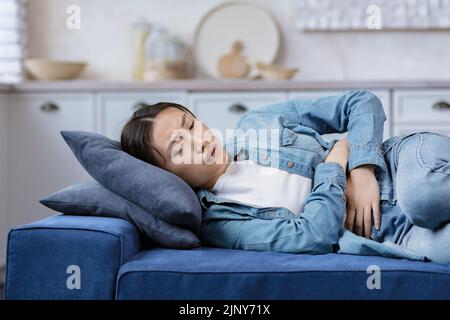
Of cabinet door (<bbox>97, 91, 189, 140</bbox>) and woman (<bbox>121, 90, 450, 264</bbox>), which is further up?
cabinet door (<bbox>97, 91, 189, 140</bbox>)

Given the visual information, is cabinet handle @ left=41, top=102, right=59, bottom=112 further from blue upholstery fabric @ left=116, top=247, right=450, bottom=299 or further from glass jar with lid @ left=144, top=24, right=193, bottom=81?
blue upholstery fabric @ left=116, top=247, right=450, bottom=299

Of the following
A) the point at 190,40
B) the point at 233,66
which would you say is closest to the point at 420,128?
the point at 233,66

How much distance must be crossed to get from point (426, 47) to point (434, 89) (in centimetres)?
61

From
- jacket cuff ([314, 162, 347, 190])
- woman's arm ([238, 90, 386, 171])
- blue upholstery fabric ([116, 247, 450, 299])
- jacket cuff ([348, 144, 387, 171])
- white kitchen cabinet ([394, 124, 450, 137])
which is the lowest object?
blue upholstery fabric ([116, 247, 450, 299])

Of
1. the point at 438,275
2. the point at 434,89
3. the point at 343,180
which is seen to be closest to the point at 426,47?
the point at 434,89

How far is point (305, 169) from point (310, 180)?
0.11ft

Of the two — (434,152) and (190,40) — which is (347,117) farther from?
(190,40)

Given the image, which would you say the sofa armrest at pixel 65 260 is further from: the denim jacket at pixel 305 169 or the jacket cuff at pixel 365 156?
the jacket cuff at pixel 365 156

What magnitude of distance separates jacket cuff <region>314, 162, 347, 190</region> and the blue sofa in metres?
0.21

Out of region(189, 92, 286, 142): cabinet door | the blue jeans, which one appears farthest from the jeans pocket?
region(189, 92, 286, 142): cabinet door

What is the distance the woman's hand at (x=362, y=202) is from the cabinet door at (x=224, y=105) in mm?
1669

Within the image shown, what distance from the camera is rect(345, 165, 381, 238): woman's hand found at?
72.4 inches

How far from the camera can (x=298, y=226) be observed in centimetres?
175

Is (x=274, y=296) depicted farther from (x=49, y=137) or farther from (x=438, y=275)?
(x=49, y=137)
